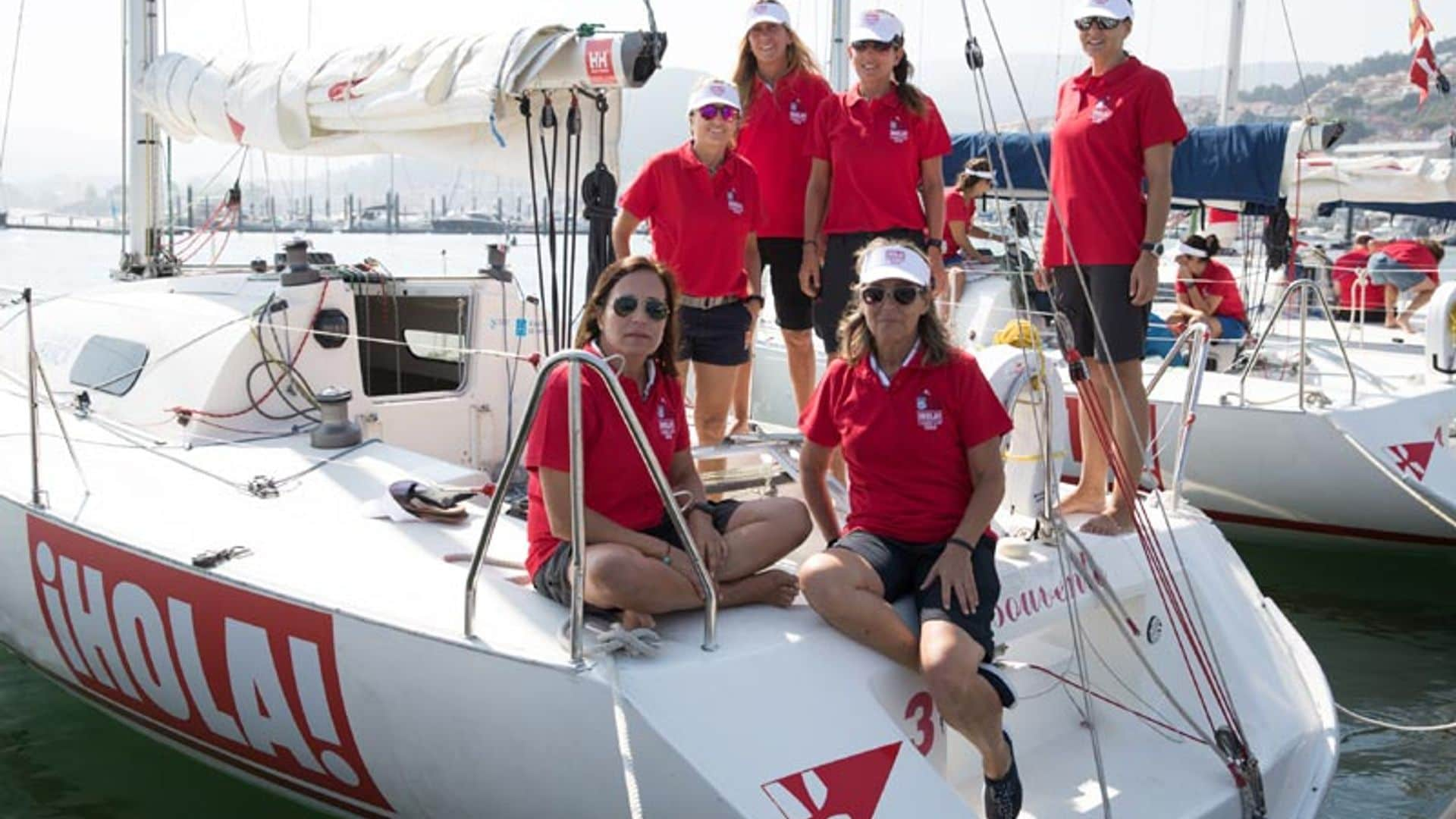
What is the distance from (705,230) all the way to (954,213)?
5.59 m

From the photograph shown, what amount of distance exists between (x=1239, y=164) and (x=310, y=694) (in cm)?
1002

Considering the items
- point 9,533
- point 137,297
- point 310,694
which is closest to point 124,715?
point 9,533

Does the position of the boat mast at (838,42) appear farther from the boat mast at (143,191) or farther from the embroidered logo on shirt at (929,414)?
the embroidered logo on shirt at (929,414)

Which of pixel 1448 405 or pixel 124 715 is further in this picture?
pixel 1448 405

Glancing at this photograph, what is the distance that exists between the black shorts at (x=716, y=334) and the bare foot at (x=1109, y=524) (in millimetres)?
1411

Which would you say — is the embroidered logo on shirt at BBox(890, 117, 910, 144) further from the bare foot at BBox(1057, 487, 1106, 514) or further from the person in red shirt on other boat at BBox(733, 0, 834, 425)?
the bare foot at BBox(1057, 487, 1106, 514)

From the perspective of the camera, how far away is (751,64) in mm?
5586

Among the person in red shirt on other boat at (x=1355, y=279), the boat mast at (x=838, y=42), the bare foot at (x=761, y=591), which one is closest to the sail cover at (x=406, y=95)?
the bare foot at (x=761, y=591)

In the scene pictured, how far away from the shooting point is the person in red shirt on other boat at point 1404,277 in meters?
12.7

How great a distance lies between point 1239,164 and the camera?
11828 millimetres

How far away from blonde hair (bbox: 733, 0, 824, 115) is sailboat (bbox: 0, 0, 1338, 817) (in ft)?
1.87

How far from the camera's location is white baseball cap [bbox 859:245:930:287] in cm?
373

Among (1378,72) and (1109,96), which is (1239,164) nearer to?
(1109,96)

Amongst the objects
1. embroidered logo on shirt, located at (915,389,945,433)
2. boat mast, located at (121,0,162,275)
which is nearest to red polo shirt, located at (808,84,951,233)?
embroidered logo on shirt, located at (915,389,945,433)
